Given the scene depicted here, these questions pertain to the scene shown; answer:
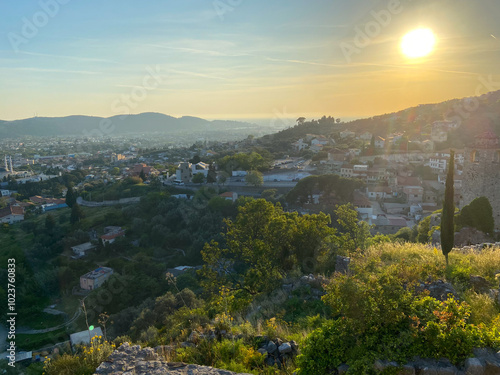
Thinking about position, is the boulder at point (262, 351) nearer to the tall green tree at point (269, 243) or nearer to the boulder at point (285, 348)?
the boulder at point (285, 348)

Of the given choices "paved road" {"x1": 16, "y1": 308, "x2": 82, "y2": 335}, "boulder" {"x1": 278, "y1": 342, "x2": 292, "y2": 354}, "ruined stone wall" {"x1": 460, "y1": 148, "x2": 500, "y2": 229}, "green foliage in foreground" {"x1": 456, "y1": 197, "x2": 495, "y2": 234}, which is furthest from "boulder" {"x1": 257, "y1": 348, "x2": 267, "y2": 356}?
"paved road" {"x1": 16, "y1": 308, "x2": 82, "y2": 335}

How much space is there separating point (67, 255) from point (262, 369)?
82.2ft

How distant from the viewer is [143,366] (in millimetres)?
3643

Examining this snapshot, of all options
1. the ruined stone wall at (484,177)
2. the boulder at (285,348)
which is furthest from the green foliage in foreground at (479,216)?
the boulder at (285,348)

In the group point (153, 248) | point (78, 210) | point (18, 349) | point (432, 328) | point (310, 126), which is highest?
point (310, 126)

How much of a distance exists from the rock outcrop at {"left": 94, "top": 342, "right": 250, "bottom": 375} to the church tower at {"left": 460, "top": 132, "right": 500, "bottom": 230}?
12.1 metres

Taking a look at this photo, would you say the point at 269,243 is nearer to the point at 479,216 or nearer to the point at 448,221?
the point at 448,221

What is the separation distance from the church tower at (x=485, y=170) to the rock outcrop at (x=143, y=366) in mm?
12131

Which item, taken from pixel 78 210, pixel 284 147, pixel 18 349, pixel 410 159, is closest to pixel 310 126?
pixel 284 147

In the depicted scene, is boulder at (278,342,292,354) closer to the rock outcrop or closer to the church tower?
the rock outcrop

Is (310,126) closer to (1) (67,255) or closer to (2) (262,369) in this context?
(1) (67,255)

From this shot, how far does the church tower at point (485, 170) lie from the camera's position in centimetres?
1168

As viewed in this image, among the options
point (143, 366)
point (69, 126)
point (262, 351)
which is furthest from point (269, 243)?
point (69, 126)

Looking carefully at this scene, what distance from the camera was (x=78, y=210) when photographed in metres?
29.3
